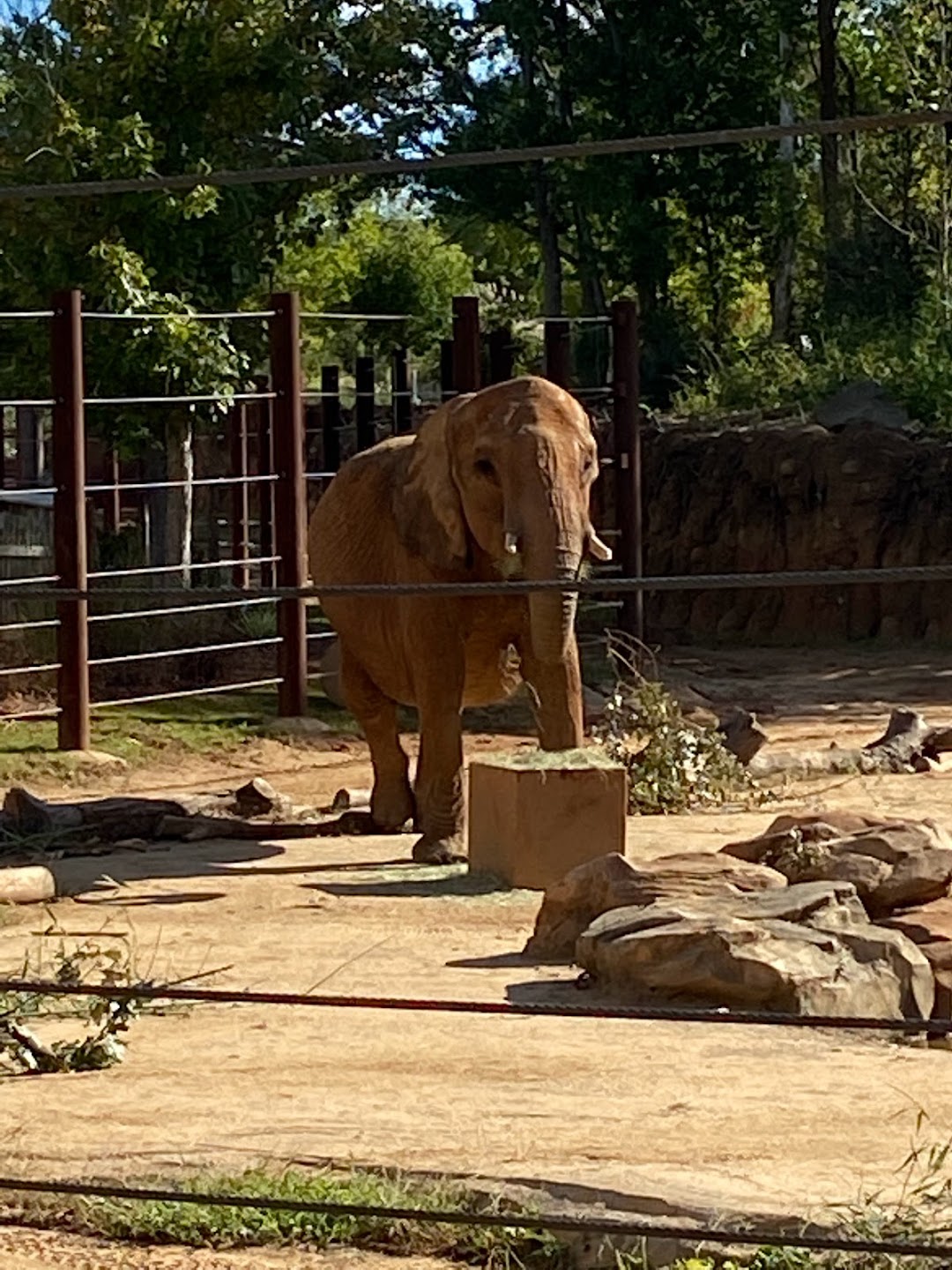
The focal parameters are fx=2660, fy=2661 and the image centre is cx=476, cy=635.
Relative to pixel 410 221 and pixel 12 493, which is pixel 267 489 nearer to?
pixel 12 493

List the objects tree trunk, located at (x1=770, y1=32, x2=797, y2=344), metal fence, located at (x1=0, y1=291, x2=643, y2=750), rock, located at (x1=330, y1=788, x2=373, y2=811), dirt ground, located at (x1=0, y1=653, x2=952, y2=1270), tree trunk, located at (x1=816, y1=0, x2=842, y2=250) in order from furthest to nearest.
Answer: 1. tree trunk, located at (x1=770, y1=32, x2=797, y2=344)
2. tree trunk, located at (x1=816, y1=0, x2=842, y2=250)
3. metal fence, located at (x1=0, y1=291, x2=643, y2=750)
4. rock, located at (x1=330, y1=788, x2=373, y2=811)
5. dirt ground, located at (x1=0, y1=653, x2=952, y2=1270)

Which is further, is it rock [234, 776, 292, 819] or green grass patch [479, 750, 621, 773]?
→ rock [234, 776, 292, 819]

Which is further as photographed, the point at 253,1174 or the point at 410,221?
the point at 410,221

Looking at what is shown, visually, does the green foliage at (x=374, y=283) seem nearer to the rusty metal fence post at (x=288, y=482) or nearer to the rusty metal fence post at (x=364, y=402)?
the rusty metal fence post at (x=364, y=402)

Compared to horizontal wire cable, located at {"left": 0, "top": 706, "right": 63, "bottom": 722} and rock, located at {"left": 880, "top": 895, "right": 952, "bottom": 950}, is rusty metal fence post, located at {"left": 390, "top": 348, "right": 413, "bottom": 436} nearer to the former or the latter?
horizontal wire cable, located at {"left": 0, "top": 706, "right": 63, "bottom": 722}

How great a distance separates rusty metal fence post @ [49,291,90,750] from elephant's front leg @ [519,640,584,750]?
3.54 m

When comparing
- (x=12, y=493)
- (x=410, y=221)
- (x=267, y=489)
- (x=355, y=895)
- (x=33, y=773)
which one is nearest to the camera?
(x=355, y=895)

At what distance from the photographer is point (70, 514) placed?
1266cm

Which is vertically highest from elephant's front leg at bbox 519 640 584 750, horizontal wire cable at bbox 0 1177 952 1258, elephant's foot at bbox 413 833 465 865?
elephant's front leg at bbox 519 640 584 750

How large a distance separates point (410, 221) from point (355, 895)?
109ft

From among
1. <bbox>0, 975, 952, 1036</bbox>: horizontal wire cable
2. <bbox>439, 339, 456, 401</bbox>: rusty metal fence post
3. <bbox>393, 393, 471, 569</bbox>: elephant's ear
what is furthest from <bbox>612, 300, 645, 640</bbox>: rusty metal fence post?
<bbox>0, 975, 952, 1036</bbox>: horizontal wire cable

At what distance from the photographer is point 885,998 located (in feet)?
21.4

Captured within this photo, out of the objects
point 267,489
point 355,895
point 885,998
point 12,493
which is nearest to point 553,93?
point 267,489

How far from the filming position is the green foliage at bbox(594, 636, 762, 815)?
432 inches
